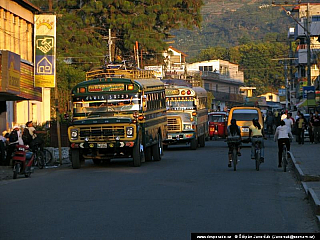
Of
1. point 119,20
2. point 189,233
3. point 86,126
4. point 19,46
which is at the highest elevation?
point 119,20

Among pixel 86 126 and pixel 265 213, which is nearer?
pixel 265 213

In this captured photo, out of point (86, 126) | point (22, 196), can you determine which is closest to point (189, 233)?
point (22, 196)

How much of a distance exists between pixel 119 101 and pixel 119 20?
38.2 m

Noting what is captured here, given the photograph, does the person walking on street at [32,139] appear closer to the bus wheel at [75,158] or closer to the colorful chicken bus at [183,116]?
the bus wheel at [75,158]

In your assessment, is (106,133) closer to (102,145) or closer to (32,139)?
(102,145)

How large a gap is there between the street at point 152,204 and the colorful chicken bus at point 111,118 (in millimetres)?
1666

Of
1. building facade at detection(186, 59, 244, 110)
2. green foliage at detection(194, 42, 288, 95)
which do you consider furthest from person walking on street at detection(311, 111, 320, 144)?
green foliage at detection(194, 42, 288, 95)

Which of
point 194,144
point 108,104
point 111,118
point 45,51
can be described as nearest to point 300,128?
point 194,144

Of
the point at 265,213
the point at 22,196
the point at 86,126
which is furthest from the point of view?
the point at 86,126

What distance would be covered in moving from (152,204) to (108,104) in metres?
11.2

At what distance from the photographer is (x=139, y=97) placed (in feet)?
83.1

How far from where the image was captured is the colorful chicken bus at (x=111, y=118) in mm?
23938

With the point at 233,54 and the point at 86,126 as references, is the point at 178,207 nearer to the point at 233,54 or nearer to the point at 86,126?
the point at 86,126

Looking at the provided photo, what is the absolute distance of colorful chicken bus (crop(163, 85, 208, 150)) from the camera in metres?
36.3
